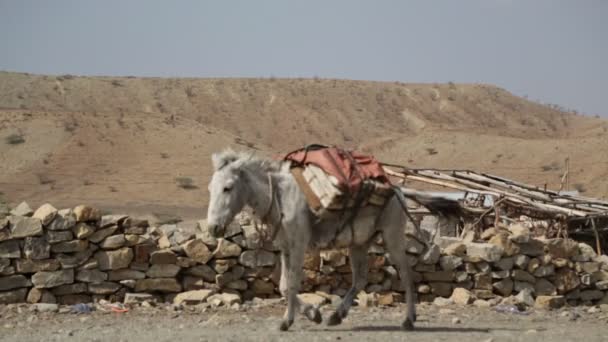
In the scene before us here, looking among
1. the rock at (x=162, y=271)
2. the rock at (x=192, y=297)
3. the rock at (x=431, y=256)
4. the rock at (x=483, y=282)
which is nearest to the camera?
the rock at (x=192, y=297)

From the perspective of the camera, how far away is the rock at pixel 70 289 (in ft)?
31.8

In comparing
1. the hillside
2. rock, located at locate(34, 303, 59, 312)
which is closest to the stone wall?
rock, located at locate(34, 303, 59, 312)

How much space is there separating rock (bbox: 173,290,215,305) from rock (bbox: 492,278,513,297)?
443cm

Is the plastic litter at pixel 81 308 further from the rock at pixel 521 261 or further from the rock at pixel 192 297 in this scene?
the rock at pixel 521 261

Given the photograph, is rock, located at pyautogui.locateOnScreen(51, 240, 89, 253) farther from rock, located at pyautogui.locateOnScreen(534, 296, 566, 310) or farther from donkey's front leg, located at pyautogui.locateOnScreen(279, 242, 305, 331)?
rock, located at pyautogui.locateOnScreen(534, 296, 566, 310)

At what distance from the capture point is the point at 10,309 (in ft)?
29.9

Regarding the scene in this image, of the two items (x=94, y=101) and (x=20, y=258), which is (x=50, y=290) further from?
(x=94, y=101)

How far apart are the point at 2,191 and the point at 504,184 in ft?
69.9

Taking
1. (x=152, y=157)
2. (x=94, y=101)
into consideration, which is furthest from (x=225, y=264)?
(x=94, y=101)

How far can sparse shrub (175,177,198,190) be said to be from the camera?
32628mm

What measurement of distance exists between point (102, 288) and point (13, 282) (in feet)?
3.59

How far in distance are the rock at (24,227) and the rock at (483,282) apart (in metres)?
6.22

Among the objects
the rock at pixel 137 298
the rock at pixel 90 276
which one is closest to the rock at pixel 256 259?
the rock at pixel 137 298

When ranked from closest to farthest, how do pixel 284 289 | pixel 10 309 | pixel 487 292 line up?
pixel 284 289
pixel 10 309
pixel 487 292
